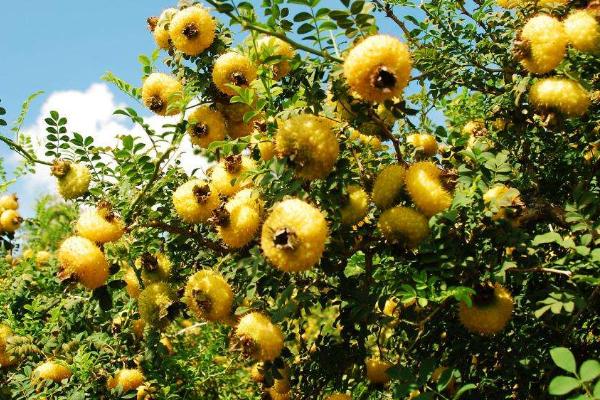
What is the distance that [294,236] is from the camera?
191 cm

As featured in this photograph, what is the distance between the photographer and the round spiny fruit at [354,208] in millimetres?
2311

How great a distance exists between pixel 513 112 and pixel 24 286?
3.45m

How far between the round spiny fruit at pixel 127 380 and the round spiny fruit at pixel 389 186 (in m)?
1.96

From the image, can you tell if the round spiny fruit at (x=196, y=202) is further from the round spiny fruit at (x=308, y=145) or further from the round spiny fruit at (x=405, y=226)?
the round spiny fruit at (x=405, y=226)

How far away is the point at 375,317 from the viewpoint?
2375 millimetres

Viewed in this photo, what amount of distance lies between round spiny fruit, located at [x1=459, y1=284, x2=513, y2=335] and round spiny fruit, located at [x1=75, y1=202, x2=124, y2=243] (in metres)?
1.61

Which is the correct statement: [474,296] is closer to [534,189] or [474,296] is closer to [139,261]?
[534,189]

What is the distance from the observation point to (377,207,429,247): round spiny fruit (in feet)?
7.11

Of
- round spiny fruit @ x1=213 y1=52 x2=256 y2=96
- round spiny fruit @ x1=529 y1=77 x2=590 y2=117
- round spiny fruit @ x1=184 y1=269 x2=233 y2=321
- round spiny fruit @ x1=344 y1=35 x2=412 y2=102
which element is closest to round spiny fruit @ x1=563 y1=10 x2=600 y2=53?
round spiny fruit @ x1=529 y1=77 x2=590 y2=117

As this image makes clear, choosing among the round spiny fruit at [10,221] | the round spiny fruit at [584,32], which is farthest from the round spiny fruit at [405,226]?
the round spiny fruit at [10,221]

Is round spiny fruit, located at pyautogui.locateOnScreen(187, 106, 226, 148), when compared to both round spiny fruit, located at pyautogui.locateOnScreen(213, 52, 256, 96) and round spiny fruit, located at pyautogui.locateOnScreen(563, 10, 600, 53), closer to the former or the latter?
round spiny fruit, located at pyautogui.locateOnScreen(213, 52, 256, 96)

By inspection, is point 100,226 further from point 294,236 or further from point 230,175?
point 294,236

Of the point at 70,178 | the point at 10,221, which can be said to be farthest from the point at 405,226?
the point at 10,221

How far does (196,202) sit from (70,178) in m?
0.84
